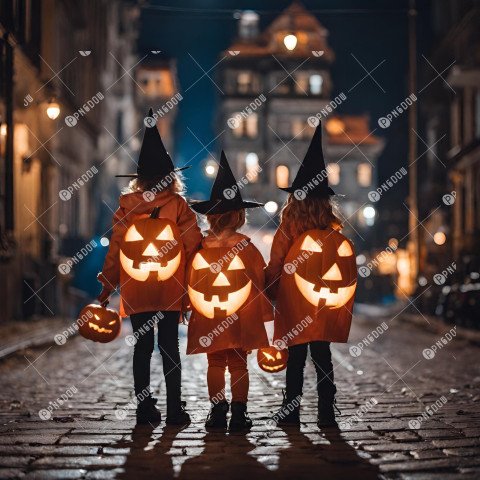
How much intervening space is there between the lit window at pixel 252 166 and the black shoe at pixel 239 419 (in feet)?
186

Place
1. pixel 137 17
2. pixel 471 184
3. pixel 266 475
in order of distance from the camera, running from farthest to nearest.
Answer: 1. pixel 137 17
2. pixel 471 184
3. pixel 266 475

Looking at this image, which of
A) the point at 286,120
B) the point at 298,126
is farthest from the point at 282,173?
the point at 286,120

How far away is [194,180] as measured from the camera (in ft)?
248

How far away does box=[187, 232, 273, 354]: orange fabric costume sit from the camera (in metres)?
6.89

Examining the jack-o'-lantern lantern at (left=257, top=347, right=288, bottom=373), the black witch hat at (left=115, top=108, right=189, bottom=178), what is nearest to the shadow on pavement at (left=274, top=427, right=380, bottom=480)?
the jack-o'-lantern lantern at (left=257, top=347, right=288, bottom=373)

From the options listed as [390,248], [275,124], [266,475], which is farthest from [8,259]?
[275,124]

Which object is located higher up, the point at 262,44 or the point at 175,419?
the point at 262,44

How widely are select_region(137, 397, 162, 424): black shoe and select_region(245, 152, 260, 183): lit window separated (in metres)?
56.4

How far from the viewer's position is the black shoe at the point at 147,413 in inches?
275

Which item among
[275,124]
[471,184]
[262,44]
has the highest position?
[262,44]

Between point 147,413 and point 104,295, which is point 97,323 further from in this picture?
point 147,413

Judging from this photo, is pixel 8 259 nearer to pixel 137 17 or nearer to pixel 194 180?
pixel 137 17

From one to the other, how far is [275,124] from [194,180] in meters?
13.8

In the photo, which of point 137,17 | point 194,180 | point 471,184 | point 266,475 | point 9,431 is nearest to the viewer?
point 266,475
